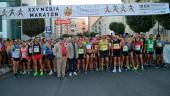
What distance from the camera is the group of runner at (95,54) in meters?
22.6

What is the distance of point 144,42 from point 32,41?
630 cm

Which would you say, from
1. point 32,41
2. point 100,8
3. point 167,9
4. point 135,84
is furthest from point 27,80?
point 167,9

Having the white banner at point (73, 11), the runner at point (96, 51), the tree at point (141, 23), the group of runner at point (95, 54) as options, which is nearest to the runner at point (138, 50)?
the group of runner at point (95, 54)

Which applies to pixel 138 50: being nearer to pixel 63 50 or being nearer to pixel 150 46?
pixel 150 46

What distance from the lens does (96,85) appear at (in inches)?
669

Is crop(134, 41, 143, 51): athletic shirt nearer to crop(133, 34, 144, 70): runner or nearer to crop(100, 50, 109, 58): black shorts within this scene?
crop(133, 34, 144, 70): runner

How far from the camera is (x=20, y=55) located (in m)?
22.6

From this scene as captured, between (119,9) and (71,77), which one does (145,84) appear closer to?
(71,77)

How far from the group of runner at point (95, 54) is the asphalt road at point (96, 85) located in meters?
1.16

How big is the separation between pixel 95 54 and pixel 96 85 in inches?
245

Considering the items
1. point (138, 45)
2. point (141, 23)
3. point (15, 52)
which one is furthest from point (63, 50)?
point (141, 23)

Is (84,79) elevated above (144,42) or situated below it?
below

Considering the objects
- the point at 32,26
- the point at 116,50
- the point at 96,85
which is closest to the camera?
the point at 96,85

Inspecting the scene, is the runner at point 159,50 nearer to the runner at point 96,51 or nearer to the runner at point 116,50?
the runner at point 116,50
